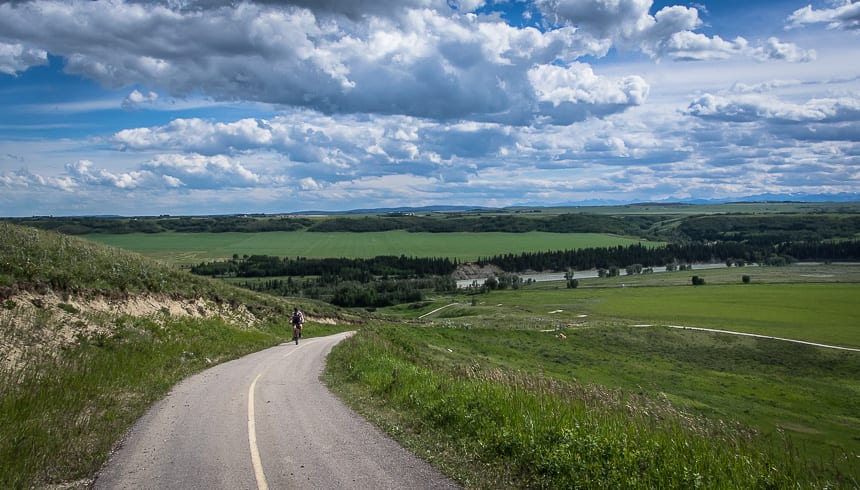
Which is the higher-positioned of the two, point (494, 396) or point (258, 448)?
point (494, 396)

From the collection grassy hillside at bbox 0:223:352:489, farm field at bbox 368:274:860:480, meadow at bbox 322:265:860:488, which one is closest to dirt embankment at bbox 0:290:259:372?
grassy hillside at bbox 0:223:352:489

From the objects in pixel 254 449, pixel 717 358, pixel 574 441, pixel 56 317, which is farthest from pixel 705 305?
pixel 254 449

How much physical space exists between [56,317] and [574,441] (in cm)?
1864

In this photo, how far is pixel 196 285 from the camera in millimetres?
35500

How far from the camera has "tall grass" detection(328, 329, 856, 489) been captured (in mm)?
8242

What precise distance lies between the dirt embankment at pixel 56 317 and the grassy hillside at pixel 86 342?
0.16 ft

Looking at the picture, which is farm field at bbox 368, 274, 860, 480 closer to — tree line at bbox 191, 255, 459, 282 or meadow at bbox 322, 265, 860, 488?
meadow at bbox 322, 265, 860, 488

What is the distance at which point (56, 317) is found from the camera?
1969cm

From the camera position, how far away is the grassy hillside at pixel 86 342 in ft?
33.2

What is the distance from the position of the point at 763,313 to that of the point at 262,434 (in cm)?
9940

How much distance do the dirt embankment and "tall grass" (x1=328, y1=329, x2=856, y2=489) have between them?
1038 cm

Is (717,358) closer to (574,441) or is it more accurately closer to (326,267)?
(574,441)

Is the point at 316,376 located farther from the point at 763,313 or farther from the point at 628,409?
the point at 763,313

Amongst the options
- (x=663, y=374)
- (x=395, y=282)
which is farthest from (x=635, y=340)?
(x=395, y=282)
